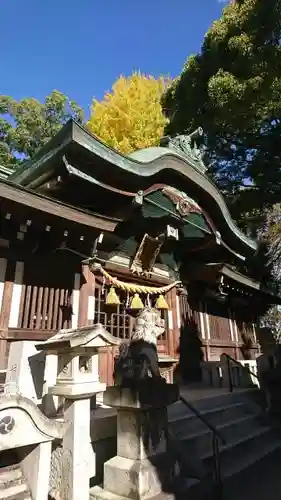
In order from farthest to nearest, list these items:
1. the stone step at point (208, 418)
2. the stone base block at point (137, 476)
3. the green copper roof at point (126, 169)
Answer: the green copper roof at point (126, 169) → the stone step at point (208, 418) → the stone base block at point (137, 476)

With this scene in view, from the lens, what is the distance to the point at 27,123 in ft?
69.1

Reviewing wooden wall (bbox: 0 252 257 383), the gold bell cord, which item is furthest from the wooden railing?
the gold bell cord

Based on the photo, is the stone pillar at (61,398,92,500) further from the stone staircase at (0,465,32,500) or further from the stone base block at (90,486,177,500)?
the stone staircase at (0,465,32,500)

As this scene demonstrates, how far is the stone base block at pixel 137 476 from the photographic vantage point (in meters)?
3.86

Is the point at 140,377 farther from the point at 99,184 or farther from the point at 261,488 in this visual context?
the point at 99,184

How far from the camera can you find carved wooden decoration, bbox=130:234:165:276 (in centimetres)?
938

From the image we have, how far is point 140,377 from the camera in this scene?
14.1 feet

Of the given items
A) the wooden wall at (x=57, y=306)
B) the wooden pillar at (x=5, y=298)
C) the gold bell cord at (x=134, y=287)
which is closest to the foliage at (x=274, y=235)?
the gold bell cord at (x=134, y=287)

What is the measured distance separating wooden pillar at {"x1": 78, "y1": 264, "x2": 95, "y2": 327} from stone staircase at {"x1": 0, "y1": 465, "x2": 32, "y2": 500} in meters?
4.28

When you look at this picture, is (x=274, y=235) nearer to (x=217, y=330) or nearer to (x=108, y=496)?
(x=217, y=330)

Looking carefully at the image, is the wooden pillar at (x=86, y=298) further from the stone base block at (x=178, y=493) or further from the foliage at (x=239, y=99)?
the foliage at (x=239, y=99)

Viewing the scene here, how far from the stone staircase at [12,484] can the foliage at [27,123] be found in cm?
2011

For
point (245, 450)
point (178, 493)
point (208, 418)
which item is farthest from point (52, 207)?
point (245, 450)

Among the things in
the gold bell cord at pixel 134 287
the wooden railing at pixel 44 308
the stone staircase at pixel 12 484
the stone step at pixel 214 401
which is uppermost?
the gold bell cord at pixel 134 287
